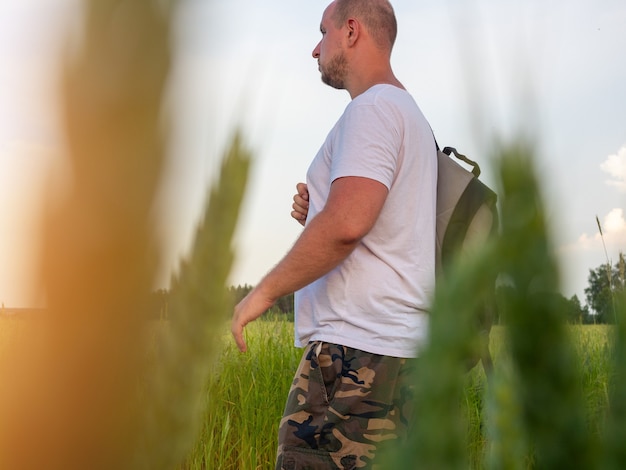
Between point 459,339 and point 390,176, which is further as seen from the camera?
point 390,176

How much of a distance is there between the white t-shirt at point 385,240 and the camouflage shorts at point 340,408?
5cm

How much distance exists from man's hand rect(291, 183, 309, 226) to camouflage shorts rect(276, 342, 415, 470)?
0.59m

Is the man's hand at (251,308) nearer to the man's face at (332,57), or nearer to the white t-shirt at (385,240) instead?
the white t-shirt at (385,240)

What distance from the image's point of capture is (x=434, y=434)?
0.16 meters

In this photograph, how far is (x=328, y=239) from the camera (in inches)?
90.7

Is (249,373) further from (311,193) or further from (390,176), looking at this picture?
(390,176)

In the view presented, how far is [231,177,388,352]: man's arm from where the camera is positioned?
7.49 ft

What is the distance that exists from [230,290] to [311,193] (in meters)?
2.39

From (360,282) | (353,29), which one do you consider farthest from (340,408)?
(353,29)

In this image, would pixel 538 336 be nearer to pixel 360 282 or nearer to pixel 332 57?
pixel 360 282

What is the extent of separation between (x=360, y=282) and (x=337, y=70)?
875mm

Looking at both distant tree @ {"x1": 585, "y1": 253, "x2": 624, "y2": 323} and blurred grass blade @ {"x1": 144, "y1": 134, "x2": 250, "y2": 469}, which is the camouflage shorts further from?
blurred grass blade @ {"x1": 144, "y1": 134, "x2": 250, "y2": 469}

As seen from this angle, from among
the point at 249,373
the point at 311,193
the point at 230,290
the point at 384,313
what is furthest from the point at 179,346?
the point at 249,373

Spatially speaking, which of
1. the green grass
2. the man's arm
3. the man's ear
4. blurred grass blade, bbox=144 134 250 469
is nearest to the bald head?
the man's ear
